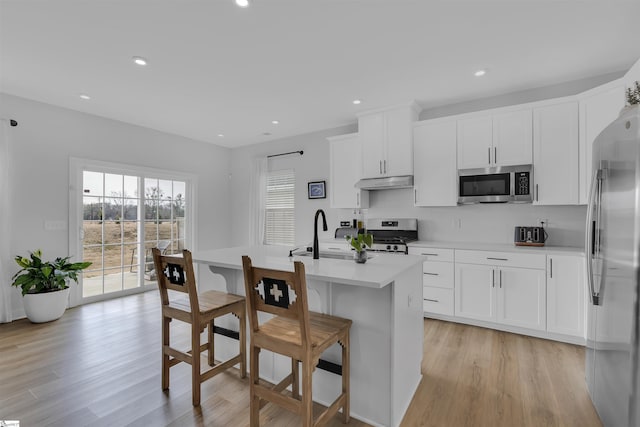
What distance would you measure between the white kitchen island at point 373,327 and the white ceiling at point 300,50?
1790 millimetres

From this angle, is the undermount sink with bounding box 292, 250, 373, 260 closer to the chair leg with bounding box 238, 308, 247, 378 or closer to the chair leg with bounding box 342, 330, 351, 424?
the chair leg with bounding box 238, 308, 247, 378

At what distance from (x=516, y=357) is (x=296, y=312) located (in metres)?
2.32

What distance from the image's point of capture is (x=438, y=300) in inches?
137

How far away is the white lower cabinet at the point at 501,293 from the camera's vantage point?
9.72 feet

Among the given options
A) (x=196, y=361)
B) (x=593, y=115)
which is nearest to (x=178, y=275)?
(x=196, y=361)

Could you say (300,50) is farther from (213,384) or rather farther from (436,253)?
(213,384)

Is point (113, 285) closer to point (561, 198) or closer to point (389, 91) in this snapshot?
point (389, 91)

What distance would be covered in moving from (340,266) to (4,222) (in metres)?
4.07

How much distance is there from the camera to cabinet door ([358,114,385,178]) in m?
4.04

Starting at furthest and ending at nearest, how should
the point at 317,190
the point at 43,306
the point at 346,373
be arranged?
the point at 317,190
the point at 43,306
the point at 346,373

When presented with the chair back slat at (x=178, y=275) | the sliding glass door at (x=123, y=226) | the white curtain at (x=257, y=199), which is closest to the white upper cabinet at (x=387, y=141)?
the white curtain at (x=257, y=199)

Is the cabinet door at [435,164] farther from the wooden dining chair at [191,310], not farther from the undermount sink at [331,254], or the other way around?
the wooden dining chair at [191,310]

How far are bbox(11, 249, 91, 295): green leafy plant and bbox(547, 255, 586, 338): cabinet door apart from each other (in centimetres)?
527

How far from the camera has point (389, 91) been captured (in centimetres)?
345
